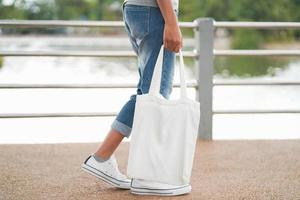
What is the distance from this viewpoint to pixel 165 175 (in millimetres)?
2791

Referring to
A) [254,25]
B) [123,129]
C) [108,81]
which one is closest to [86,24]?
[254,25]

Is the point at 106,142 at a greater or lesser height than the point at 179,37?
lesser

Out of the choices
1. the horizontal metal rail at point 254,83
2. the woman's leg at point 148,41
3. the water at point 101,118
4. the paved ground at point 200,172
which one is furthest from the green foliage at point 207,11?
the woman's leg at point 148,41

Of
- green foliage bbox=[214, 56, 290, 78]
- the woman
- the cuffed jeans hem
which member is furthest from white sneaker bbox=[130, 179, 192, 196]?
green foliage bbox=[214, 56, 290, 78]

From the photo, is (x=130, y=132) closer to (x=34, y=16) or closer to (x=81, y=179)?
(x=81, y=179)

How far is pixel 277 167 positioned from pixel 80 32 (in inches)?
1604

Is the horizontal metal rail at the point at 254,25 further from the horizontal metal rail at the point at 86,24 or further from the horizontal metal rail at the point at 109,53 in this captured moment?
the horizontal metal rail at the point at 109,53

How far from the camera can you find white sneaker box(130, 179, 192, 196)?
2936 mm

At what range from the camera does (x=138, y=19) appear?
2.82 metres

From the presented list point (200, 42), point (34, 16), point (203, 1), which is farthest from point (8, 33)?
point (200, 42)

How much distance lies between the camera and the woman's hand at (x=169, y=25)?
107 inches

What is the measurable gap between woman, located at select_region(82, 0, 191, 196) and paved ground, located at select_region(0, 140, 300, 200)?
2.7 inches

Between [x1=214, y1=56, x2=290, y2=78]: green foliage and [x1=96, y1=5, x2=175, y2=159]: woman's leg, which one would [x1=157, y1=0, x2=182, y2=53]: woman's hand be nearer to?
[x1=96, y1=5, x2=175, y2=159]: woman's leg

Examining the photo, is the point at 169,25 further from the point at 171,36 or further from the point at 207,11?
the point at 207,11
